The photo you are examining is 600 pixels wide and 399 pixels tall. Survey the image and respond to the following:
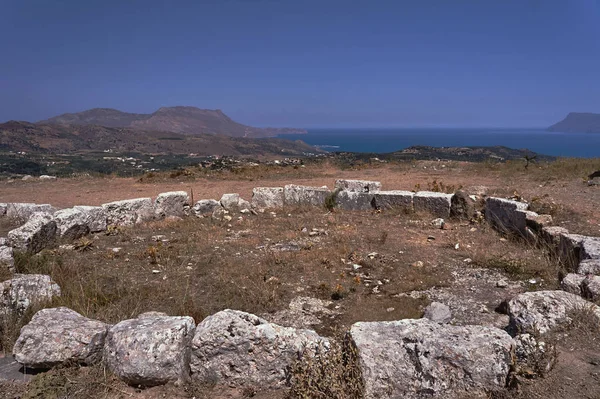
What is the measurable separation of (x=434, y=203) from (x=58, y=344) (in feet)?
31.6

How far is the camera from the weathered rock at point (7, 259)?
677cm

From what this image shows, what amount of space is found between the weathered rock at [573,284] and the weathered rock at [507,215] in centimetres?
380

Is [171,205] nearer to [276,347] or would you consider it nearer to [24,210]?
[24,210]

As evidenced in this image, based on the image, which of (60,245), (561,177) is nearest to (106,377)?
(60,245)

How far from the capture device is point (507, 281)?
7137mm

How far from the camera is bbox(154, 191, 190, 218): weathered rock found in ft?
37.9

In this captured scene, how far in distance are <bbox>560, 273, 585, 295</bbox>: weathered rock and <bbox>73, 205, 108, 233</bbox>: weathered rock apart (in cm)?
942

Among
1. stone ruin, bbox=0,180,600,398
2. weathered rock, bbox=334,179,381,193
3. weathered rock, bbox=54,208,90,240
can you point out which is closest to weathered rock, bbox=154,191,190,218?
weathered rock, bbox=54,208,90,240

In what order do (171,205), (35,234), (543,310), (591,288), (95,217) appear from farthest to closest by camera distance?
1. (171,205)
2. (95,217)
3. (35,234)
4. (591,288)
5. (543,310)

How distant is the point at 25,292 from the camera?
5504mm

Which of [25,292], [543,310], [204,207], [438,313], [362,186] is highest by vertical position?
[362,186]

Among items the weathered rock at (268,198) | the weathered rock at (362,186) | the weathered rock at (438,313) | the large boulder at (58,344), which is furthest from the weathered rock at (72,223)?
the weathered rock at (438,313)

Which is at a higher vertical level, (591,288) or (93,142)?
(591,288)

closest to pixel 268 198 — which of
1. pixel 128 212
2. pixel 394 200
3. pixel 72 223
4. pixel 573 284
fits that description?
pixel 394 200
